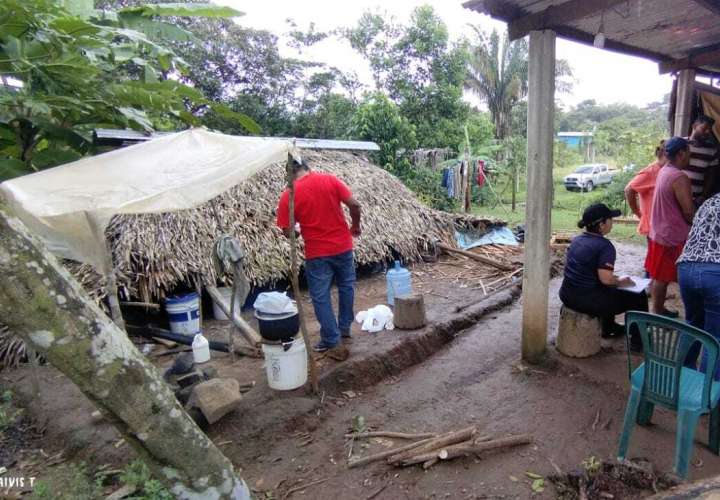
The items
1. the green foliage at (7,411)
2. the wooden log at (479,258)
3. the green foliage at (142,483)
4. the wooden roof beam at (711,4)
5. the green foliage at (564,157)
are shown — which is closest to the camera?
the green foliage at (142,483)

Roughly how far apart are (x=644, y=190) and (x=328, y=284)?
3846mm

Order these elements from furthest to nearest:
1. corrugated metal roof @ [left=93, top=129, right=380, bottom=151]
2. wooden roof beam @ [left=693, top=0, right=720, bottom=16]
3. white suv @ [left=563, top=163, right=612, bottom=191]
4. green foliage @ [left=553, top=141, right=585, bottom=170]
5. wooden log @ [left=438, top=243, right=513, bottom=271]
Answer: green foliage @ [left=553, top=141, right=585, bottom=170], white suv @ [left=563, top=163, right=612, bottom=191], wooden log @ [left=438, top=243, right=513, bottom=271], corrugated metal roof @ [left=93, top=129, right=380, bottom=151], wooden roof beam @ [left=693, top=0, right=720, bottom=16]

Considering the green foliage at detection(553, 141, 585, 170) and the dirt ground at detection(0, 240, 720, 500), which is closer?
the dirt ground at detection(0, 240, 720, 500)

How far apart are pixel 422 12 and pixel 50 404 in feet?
46.6

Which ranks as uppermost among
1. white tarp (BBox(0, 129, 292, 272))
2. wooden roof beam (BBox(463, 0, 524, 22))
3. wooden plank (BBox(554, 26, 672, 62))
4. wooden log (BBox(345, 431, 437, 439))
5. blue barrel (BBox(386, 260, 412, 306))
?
wooden roof beam (BBox(463, 0, 524, 22))

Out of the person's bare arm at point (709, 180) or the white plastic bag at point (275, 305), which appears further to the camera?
the person's bare arm at point (709, 180)

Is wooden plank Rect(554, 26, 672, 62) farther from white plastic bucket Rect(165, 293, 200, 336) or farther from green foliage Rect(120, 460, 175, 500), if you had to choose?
white plastic bucket Rect(165, 293, 200, 336)

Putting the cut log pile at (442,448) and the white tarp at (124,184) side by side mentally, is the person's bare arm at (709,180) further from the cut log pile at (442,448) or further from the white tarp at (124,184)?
the white tarp at (124,184)

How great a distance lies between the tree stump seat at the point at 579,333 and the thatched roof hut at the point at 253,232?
146 inches

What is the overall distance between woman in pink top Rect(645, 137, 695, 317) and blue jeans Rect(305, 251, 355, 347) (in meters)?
3.03

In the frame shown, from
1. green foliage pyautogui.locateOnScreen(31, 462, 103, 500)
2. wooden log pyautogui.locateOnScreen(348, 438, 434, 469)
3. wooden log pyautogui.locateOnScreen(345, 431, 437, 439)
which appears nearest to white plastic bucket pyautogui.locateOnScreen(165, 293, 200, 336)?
green foliage pyautogui.locateOnScreen(31, 462, 103, 500)

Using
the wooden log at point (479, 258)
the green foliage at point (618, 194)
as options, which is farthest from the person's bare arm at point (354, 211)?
the green foliage at point (618, 194)

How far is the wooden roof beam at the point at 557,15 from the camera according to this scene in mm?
3508

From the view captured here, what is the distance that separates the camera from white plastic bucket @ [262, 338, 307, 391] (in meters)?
3.88
